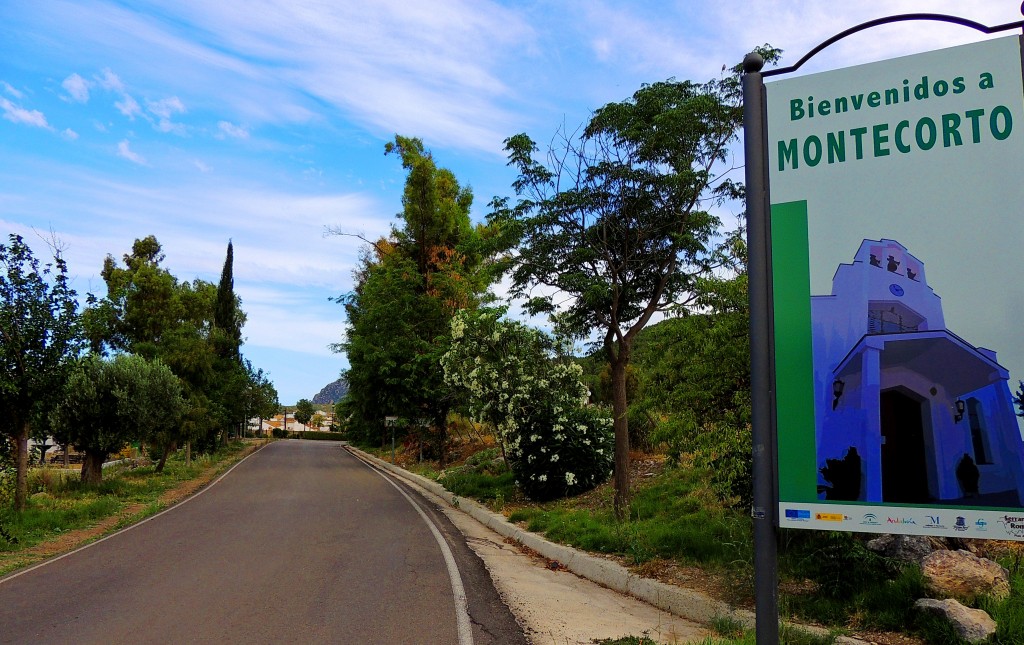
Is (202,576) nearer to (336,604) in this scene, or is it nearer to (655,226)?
(336,604)

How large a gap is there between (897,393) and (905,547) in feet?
11.0

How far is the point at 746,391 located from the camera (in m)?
7.64

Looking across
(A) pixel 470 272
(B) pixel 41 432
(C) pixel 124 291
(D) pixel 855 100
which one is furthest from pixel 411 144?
(D) pixel 855 100

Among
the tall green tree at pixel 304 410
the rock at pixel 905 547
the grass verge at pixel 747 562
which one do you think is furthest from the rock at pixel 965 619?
the tall green tree at pixel 304 410

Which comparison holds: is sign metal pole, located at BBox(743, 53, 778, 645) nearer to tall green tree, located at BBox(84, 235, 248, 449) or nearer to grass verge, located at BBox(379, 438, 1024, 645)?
grass verge, located at BBox(379, 438, 1024, 645)

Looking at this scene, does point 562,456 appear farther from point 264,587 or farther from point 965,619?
point 965,619

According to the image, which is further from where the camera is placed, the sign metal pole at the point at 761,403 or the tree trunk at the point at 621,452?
the tree trunk at the point at 621,452

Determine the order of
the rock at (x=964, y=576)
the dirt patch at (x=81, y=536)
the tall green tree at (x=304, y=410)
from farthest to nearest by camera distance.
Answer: the tall green tree at (x=304, y=410)
the dirt patch at (x=81, y=536)
the rock at (x=964, y=576)

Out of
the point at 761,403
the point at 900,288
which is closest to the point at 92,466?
the point at 761,403

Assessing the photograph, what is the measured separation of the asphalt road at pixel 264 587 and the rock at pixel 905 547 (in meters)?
3.73

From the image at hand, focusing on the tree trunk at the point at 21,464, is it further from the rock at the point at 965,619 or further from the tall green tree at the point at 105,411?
the rock at the point at 965,619

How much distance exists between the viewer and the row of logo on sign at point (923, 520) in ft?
12.5

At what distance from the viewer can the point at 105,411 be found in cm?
2048

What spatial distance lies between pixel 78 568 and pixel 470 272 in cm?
2302
